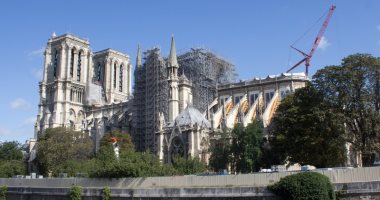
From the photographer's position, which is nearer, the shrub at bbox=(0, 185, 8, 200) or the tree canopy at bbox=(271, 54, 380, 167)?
the tree canopy at bbox=(271, 54, 380, 167)

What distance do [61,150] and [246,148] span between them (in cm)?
2930

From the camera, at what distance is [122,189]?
33.1 meters

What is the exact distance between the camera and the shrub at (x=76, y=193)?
35594 mm

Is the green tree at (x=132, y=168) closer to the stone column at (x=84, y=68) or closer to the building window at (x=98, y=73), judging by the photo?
the stone column at (x=84, y=68)

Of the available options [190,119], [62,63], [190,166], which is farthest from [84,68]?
[190,166]

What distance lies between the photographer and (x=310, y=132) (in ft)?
135

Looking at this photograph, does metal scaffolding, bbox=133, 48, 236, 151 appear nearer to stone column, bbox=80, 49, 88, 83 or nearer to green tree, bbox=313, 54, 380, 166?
stone column, bbox=80, 49, 88, 83

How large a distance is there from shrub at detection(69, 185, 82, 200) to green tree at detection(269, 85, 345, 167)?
19553 mm

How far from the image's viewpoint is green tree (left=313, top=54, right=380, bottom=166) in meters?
36.4

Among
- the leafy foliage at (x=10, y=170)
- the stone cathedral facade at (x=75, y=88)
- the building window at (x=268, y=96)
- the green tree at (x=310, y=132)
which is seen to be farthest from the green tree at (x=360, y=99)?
the stone cathedral facade at (x=75, y=88)

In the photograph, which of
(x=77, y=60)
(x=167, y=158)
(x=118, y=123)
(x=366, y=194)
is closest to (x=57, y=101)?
(x=77, y=60)

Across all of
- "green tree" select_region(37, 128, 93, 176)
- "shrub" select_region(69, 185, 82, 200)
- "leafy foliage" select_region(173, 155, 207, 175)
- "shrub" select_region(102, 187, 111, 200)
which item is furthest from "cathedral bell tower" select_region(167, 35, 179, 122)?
"shrub" select_region(102, 187, 111, 200)

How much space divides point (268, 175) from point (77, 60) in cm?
8985

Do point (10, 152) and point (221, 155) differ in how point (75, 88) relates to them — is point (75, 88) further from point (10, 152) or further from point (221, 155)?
point (221, 155)
